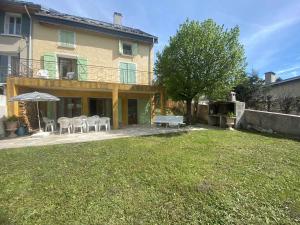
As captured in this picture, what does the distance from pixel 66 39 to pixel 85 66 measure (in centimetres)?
220

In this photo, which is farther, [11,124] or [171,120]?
[171,120]

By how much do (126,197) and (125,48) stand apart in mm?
14475

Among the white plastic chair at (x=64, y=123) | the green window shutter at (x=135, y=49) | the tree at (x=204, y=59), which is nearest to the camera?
the white plastic chair at (x=64, y=123)

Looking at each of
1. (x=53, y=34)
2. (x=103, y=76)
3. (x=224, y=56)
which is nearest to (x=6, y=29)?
(x=53, y=34)

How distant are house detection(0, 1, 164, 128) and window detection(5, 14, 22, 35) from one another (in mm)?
314

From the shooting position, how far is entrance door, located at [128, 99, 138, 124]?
672 inches

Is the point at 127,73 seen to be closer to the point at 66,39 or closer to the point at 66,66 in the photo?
the point at 66,66

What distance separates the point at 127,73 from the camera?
16547 mm

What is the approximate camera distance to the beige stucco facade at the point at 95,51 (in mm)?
14023

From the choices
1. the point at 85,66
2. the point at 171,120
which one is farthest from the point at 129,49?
the point at 171,120

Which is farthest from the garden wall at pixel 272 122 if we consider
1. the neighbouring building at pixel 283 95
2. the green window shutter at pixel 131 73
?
the green window shutter at pixel 131 73

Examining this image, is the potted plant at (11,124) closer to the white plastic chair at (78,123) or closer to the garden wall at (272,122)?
the white plastic chair at (78,123)

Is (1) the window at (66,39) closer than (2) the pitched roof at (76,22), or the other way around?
(2) the pitched roof at (76,22)

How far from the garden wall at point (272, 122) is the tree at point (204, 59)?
2.34m
